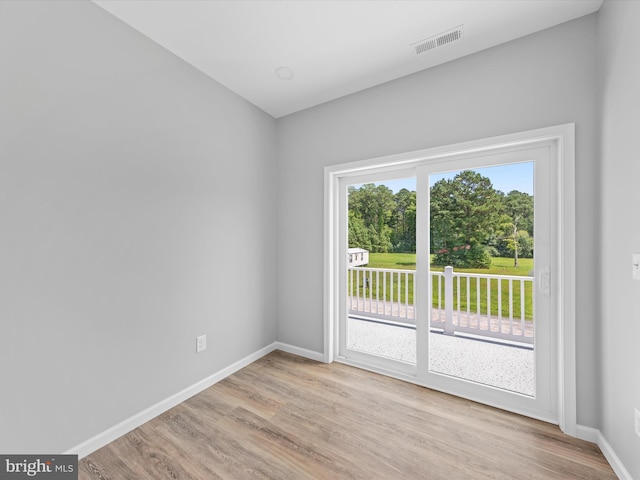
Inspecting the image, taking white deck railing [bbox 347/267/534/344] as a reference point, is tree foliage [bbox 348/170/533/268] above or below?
above

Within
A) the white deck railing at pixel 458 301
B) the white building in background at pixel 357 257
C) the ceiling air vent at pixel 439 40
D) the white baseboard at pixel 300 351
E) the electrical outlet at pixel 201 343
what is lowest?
→ the white baseboard at pixel 300 351

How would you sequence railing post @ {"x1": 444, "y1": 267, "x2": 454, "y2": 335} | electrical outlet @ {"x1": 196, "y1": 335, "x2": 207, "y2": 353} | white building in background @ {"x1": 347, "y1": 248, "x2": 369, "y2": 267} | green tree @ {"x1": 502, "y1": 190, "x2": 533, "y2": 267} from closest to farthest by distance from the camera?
green tree @ {"x1": 502, "y1": 190, "x2": 533, "y2": 267}
electrical outlet @ {"x1": 196, "y1": 335, "x2": 207, "y2": 353}
railing post @ {"x1": 444, "y1": 267, "x2": 454, "y2": 335}
white building in background @ {"x1": 347, "y1": 248, "x2": 369, "y2": 267}

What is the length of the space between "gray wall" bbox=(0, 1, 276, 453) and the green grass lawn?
148 centimetres

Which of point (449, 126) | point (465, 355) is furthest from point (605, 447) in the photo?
point (449, 126)

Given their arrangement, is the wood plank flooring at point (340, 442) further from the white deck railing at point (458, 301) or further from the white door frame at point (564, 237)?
the white deck railing at point (458, 301)

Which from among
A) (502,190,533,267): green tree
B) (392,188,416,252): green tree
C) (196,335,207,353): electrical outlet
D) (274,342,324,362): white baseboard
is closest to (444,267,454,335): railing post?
(392,188,416,252): green tree

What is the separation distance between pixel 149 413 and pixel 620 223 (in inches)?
121

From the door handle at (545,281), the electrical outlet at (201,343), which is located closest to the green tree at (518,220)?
the door handle at (545,281)

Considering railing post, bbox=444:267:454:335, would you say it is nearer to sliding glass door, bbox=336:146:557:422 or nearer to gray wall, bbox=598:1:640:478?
sliding glass door, bbox=336:146:557:422

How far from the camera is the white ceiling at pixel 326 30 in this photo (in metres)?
1.65

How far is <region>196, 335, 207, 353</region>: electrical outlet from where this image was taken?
2.22 m

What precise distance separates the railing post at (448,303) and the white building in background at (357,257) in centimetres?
75

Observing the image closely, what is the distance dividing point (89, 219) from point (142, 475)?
56.8 inches

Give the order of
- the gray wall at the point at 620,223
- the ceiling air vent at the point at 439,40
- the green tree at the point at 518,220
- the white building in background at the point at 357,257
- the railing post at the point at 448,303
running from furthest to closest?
the white building in background at the point at 357,257 < the railing post at the point at 448,303 < the green tree at the point at 518,220 < the ceiling air vent at the point at 439,40 < the gray wall at the point at 620,223
